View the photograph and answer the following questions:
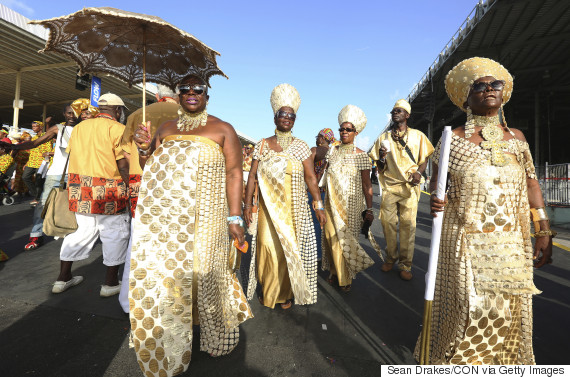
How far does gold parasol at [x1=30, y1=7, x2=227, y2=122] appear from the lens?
7.18 ft

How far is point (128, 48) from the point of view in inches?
108

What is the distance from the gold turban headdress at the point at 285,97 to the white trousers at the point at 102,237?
6.95 feet

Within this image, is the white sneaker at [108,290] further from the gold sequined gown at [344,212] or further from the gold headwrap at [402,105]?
the gold headwrap at [402,105]

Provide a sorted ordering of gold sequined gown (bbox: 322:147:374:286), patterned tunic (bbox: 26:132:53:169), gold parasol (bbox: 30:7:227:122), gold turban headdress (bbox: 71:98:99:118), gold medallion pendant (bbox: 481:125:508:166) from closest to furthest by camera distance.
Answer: gold medallion pendant (bbox: 481:125:508:166) < gold parasol (bbox: 30:7:227:122) < gold sequined gown (bbox: 322:147:374:286) < gold turban headdress (bbox: 71:98:99:118) < patterned tunic (bbox: 26:132:53:169)

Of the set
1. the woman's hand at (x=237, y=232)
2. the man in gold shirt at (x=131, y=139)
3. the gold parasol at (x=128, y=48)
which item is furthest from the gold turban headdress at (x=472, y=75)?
the man in gold shirt at (x=131, y=139)

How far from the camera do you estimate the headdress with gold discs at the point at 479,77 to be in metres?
1.76

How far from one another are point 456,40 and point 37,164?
58.9 feet

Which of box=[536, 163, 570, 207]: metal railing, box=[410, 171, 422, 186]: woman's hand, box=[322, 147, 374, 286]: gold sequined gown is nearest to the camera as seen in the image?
box=[322, 147, 374, 286]: gold sequined gown

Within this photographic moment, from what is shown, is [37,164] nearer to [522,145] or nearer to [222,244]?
[222,244]

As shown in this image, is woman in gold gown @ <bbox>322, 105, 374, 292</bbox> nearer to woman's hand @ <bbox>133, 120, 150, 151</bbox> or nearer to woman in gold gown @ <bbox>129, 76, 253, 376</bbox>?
woman in gold gown @ <bbox>129, 76, 253, 376</bbox>

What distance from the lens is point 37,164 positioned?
670cm

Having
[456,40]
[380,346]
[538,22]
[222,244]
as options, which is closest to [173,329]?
[222,244]

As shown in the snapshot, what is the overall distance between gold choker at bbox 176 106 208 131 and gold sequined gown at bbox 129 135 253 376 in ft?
0.36

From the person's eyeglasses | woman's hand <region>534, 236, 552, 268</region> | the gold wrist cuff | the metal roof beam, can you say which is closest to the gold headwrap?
the person's eyeglasses
